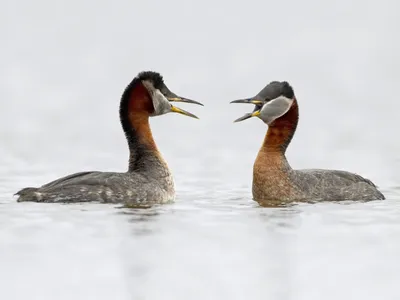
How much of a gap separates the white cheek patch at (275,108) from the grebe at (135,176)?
1171 millimetres

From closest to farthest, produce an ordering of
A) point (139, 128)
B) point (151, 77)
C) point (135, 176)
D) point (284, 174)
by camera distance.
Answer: point (135, 176) → point (284, 174) → point (151, 77) → point (139, 128)

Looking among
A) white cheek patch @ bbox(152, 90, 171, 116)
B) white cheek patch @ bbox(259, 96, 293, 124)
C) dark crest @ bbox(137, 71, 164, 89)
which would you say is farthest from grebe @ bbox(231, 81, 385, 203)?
dark crest @ bbox(137, 71, 164, 89)

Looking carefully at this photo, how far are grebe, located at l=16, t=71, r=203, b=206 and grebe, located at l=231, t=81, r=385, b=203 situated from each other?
49.8 inches

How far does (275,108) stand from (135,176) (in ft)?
8.26

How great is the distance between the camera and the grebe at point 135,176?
19875mm

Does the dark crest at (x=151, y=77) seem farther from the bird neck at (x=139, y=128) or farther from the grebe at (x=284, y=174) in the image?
the grebe at (x=284, y=174)

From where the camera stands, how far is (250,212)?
773 inches

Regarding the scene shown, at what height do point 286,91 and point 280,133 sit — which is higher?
point 286,91

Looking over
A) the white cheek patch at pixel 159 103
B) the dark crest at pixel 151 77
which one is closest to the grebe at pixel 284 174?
the white cheek patch at pixel 159 103

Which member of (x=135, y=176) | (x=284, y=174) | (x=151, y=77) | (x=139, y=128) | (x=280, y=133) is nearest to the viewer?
(x=135, y=176)

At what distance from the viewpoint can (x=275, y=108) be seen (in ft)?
69.7

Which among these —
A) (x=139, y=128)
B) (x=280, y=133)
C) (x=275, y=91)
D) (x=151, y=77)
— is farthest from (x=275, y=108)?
(x=139, y=128)

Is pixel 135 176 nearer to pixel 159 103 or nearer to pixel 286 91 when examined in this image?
pixel 159 103

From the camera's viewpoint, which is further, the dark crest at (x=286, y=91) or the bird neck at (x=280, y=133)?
the bird neck at (x=280, y=133)
